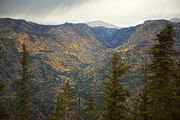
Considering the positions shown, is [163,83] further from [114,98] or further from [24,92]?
[24,92]

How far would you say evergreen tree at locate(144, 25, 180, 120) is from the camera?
73.9 feet

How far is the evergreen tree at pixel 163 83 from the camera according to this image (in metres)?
22.5

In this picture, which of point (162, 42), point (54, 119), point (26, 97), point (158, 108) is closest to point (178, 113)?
point (158, 108)

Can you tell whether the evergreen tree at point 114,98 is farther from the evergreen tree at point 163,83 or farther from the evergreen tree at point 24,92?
the evergreen tree at point 24,92

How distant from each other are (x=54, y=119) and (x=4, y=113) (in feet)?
83.5

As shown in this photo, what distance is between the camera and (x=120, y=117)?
28688mm

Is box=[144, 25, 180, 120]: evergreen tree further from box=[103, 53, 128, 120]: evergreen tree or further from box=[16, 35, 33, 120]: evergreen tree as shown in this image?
box=[16, 35, 33, 120]: evergreen tree

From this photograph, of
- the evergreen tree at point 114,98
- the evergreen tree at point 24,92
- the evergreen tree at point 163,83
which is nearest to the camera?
the evergreen tree at point 163,83

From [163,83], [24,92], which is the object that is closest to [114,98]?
[163,83]

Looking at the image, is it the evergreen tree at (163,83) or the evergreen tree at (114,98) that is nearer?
the evergreen tree at (163,83)

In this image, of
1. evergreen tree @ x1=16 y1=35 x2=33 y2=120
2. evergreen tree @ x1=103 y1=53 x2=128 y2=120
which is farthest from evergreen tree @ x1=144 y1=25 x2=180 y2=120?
evergreen tree @ x1=16 y1=35 x2=33 y2=120

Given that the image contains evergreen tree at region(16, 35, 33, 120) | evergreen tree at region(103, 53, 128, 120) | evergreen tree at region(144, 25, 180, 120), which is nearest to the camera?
evergreen tree at region(144, 25, 180, 120)

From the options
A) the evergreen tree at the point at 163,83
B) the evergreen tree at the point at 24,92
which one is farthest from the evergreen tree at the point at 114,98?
the evergreen tree at the point at 24,92

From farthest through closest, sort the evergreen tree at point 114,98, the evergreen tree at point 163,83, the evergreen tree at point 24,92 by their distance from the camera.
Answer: the evergreen tree at point 24,92
the evergreen tree at point 114,98
the evergreen tree at point 163,83
